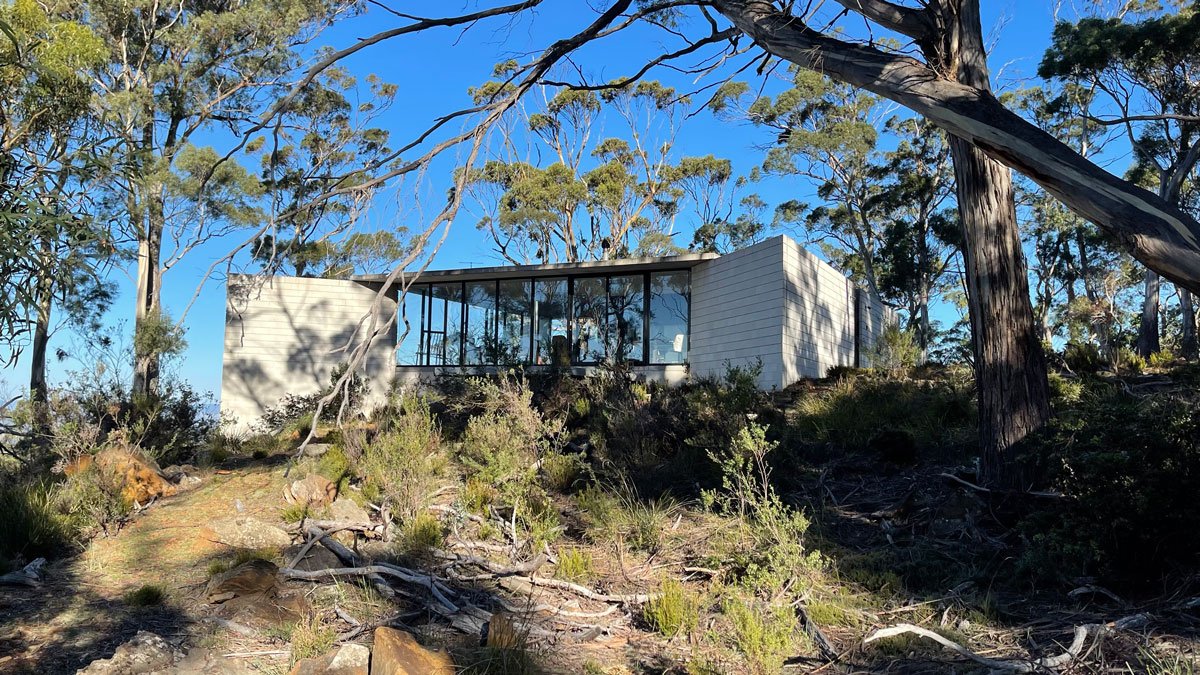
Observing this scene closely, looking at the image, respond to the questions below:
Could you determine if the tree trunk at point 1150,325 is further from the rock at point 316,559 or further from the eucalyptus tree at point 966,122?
the rock at point 316,559

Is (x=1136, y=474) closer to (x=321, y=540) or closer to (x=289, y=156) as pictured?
(x=321, y=540)

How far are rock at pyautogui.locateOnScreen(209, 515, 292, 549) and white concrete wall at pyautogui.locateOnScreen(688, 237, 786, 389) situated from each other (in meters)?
8.35

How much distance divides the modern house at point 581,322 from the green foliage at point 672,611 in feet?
26.9

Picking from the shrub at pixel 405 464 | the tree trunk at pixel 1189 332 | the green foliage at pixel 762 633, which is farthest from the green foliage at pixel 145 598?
the tree trunk at pixel 1189 332

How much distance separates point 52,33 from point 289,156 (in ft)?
34.6

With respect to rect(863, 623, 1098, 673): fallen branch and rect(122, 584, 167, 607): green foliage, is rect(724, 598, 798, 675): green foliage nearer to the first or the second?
rect(863, 623, 1098, 673): fallen branch

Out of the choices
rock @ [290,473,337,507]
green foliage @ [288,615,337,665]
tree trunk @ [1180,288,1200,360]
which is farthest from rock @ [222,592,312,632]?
tree trunk @ [1180,288,1200,360]

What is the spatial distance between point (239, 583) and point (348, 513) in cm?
158

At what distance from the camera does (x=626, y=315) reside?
51.6ft

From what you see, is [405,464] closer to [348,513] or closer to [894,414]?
[348,513]

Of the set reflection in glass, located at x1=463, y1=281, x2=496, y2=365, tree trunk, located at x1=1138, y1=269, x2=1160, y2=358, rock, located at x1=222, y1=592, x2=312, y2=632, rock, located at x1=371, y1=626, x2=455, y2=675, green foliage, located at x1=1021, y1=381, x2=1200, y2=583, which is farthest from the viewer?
reflection in glass, located at x1=463, y1=281, x2=496, y2=365

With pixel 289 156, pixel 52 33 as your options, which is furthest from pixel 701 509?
pixel 289 156

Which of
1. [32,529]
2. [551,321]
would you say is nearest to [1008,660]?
[32,529]

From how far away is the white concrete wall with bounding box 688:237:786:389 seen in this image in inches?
509
